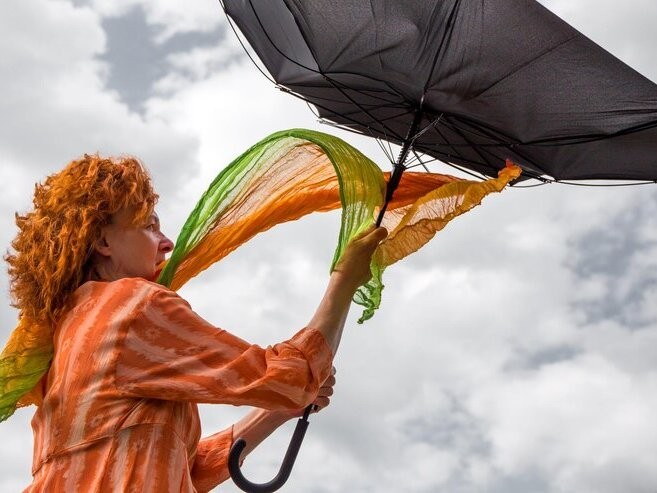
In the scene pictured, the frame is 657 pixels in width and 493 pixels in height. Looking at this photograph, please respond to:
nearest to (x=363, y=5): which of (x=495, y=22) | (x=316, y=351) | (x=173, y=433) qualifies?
(x=495, y=22)

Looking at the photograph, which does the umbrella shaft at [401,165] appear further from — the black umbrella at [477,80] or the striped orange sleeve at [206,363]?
the striped orange sleeve at [206,363]

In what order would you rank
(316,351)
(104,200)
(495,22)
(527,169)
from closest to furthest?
→ (316,351), (104,200), (495,22), (527,169)

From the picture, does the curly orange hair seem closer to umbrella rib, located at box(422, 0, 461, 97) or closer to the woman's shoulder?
the woman's shoulder

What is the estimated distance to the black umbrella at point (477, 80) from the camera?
109 inches

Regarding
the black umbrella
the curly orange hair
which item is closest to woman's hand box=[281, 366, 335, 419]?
the black umbrella

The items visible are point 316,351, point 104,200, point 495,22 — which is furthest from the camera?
point 495,22

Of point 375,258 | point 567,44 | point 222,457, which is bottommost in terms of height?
point 222,457

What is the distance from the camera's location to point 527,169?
10.1 ft

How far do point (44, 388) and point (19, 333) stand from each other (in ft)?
0.57

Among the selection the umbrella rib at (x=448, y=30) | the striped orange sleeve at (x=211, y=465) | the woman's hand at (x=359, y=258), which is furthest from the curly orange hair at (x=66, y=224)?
the umbrella rib at (x=448, y=30)

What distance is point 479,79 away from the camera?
2.76 meters

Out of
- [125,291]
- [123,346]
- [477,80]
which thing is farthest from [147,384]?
[477,80]

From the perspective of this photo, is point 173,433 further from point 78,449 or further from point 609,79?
point 609,79

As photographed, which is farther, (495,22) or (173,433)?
(495,22)
